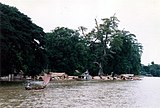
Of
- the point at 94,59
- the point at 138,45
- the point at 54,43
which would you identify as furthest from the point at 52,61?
the point at 138,45

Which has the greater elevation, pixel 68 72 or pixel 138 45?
pixel 138 45

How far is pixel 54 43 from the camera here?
7844cm

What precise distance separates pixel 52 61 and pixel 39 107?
53.7 metres

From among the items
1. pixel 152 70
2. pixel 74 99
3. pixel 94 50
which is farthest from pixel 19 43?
A: pixel 152 70

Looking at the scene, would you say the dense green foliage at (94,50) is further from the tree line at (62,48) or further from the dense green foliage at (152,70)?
the dense green foliage at (152,70)

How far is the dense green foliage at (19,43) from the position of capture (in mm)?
45281

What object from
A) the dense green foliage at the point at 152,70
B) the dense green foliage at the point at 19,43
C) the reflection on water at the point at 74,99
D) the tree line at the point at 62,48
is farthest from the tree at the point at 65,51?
the dense green foliage at the point at 152,70

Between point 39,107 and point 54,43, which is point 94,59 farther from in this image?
point 39,107

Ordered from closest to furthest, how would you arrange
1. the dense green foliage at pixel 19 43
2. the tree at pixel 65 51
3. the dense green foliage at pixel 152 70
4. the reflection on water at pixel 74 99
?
the reflection on water at pixel 74 99 < the dense green foliage at pixel 19 43 < the tree at pixel 65 51 < the dense green foliage at pixel 152 70

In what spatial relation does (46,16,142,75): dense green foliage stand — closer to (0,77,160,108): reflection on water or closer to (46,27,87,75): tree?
(46,27,87,75): tree

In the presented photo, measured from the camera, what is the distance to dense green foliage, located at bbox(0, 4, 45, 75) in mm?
45281

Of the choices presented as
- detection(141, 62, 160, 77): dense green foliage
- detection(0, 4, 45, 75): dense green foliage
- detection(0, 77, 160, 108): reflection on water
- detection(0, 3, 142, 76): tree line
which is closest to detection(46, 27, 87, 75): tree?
detection(0, 3, 142, 76): tree line

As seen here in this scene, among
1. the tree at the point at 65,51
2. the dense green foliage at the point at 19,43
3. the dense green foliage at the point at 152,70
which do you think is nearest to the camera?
the dense green foliage at the point at 19,43

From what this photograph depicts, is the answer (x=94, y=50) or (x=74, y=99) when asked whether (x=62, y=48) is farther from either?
(x=74, y=99)
